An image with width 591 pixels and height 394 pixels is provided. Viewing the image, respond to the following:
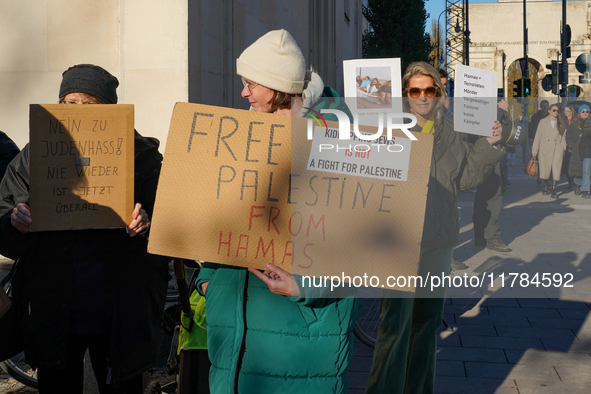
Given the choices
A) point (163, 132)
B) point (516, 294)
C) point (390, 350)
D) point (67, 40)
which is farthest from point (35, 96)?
point (516, 294)

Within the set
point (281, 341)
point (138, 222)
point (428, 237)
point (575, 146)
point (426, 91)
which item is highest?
point (575, 146)

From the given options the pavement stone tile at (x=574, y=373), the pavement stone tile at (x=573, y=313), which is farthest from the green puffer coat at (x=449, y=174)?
the pavement stone tile at (x=573, y=313)

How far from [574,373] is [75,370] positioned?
319 cm

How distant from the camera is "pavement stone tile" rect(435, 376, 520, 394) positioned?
4059 mm

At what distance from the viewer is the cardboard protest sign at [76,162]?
2531mm

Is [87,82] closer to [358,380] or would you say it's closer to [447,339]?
[358,380]

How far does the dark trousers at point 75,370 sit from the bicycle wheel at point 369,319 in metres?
2.37

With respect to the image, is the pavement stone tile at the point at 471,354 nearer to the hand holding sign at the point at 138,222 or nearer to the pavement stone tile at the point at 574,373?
the pavement stone tile at the point at 574,373

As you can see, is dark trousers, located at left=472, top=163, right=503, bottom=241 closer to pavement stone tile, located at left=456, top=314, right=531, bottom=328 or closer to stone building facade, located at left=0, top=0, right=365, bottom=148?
pavement stone tile, located at left=456, top=314, right=531, bottom=328

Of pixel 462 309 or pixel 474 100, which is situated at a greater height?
pixel 474 100

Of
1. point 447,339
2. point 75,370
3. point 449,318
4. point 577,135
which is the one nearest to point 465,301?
point 449,318

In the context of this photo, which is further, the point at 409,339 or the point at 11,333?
the point at 409,339

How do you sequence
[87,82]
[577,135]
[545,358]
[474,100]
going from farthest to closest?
[577,135], [545,358], [474,100], [87,82]

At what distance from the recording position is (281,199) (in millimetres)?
2064
